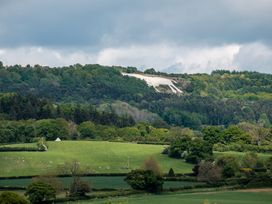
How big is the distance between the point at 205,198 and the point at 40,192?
63.3ft

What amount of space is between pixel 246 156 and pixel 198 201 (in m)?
42.6

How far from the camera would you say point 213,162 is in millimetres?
118812

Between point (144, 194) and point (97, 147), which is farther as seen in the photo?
point (97, 147)

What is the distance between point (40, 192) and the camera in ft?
282

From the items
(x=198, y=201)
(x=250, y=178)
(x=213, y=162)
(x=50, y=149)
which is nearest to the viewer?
(x=198, y=201)

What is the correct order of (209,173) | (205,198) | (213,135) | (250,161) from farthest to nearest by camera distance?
(213,135) → (250,161) → (209,173) → (205,198)

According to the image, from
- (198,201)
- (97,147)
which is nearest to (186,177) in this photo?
(198,201)

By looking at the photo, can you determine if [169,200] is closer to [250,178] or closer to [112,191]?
[112,191]

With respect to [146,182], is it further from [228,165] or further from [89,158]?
[89,158]

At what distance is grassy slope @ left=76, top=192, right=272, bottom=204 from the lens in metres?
84.1

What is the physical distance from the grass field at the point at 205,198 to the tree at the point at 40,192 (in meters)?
3.52

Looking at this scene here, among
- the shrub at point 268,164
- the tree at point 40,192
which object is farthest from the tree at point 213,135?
the tree at point 40,192

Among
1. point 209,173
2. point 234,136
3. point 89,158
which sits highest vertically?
point 234,136

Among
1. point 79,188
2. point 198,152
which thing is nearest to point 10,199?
point 79,188
